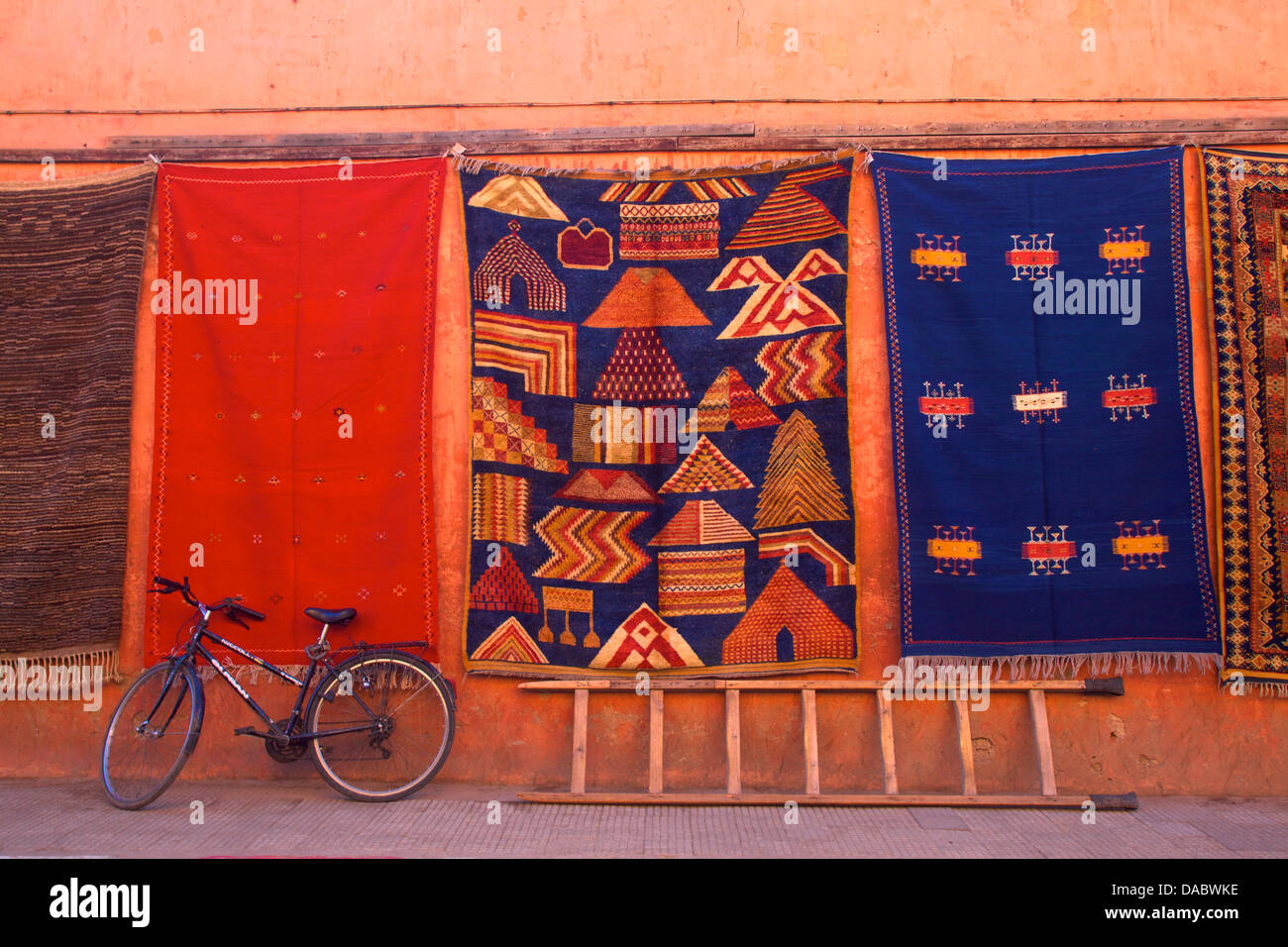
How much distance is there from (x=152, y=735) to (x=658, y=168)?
3.22 metres

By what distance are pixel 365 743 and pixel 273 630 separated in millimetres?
638

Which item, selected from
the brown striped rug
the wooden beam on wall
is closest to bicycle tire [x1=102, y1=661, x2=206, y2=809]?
the brown striped rug

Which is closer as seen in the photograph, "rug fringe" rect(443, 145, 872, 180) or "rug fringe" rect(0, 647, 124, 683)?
"rug fringe" rect(0, 647, 124, 683)

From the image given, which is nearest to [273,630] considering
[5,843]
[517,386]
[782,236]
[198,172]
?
[5,843]

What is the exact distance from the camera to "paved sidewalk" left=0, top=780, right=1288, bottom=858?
3.34m

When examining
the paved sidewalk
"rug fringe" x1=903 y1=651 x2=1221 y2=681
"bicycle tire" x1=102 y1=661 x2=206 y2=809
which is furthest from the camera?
"rug fringe" x1=903 y1=651 x2=1221 y2=681

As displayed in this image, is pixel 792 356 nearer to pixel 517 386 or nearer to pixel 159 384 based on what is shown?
pixel 517 386

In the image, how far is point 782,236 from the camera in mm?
4227

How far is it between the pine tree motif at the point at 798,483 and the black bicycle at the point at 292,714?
1.56 m

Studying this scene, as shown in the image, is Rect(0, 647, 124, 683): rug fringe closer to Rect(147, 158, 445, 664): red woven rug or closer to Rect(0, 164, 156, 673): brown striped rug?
Rect(0, 164, 156, 673): brown striped rug

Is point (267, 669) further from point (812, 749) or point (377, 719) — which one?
point (812, 749)

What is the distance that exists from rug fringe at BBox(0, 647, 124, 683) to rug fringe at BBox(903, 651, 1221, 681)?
346 cm

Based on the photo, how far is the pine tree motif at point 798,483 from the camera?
411 cm

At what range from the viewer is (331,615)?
3.88 meters
